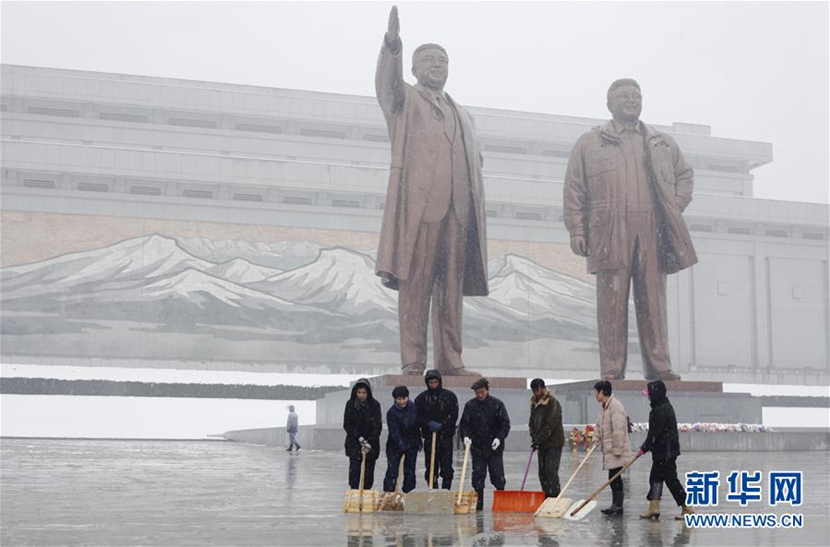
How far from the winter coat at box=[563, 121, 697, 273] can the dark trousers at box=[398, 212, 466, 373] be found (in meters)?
1.75

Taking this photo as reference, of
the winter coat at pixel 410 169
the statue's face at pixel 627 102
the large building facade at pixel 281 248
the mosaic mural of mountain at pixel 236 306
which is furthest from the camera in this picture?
the large building facade at pixel 281 248

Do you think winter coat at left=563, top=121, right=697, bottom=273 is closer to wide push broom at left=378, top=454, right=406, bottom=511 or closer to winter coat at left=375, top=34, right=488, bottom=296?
winter coat at left=375, top=34, right=488, bottom=296

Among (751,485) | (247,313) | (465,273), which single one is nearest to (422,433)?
(751,485)

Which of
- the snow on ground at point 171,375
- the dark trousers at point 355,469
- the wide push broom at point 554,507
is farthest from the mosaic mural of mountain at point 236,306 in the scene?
the wide push broom at point 554,507

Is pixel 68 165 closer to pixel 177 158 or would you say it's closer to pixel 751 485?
pixel 177 158

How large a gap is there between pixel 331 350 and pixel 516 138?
40.1 feet

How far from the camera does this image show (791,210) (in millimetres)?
38531

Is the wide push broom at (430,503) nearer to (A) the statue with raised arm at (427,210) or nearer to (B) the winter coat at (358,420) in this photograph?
(B) the winter coat at (358,420)

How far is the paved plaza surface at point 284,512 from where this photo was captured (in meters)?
5.49

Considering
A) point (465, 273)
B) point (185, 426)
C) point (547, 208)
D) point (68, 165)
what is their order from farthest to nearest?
1. point (547, 208)
2. point (68, 165)
3. point (185, 426)
4. point (465, 273)

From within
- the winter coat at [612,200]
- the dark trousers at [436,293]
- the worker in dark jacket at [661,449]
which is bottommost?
the worker in dark jacket at [661,449]

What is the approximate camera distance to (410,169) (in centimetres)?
1238

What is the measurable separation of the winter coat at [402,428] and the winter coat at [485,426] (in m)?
0.31

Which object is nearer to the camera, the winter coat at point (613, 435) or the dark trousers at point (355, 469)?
the winter coat at point (613, 435)
